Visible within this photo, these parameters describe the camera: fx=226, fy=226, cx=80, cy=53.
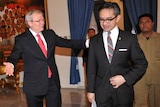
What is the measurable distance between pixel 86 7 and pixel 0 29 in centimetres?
217

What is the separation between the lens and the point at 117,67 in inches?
73.2

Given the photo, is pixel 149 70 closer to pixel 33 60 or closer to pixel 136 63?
pixel 136 63

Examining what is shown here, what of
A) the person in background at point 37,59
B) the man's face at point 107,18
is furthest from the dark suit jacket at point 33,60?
the man's face at point 107,18

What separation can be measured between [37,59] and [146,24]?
1388 millimetres

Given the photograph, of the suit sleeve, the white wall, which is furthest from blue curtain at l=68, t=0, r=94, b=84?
the suit sleeve

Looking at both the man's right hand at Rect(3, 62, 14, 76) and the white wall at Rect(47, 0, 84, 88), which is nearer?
the man's right hand at Rect(3, 62, 14, 76)

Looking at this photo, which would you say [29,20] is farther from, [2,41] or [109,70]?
[2,41]

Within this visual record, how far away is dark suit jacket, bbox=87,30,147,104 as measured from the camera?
1.84m

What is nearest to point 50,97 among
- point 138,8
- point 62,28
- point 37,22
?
point 37,22

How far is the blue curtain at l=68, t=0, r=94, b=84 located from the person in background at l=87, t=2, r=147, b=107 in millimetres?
2537

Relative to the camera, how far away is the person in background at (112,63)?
5.98 feet

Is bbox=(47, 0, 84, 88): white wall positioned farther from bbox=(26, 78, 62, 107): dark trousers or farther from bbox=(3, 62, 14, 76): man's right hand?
bbox=(3, 62, 14, 76): man's right hand

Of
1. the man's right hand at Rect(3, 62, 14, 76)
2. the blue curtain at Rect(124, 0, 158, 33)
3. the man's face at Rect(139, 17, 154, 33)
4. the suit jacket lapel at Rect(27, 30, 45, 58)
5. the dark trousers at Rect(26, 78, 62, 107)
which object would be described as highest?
the blue curtain at Rect(124, 0, 158, 33)

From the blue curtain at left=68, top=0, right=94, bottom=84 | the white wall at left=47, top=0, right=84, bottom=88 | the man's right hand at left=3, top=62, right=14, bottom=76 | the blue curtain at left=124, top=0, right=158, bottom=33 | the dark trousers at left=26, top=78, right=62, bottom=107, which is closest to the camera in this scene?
the man's right hand at left=3, top=62, right=14, bottom=76
